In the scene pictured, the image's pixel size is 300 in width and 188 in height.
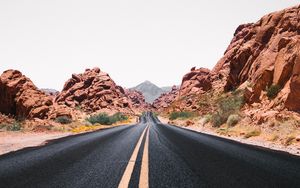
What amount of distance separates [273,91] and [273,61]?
44.8 ft

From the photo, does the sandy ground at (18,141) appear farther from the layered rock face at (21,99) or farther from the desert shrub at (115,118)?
the desert shrub at (115,118)

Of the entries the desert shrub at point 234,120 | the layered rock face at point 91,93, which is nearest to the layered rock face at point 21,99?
the desert shrub at point 234,120

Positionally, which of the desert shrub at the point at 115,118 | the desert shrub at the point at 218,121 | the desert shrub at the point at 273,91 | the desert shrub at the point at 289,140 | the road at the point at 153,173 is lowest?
the road at the point at 153,173

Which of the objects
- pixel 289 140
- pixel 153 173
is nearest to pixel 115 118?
pixel 289 140

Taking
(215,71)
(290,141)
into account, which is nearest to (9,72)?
(290,141)

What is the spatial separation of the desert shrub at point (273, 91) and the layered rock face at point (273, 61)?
0.42 metres

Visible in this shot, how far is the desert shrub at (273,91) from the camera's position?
26312mm

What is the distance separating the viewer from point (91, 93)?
11206cm

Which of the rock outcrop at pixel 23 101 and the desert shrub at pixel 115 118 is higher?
the rock outcrop at pixel 23 101

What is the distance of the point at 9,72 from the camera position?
151 ft

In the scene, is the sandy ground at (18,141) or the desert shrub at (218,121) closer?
the sandy ground at (18,141)

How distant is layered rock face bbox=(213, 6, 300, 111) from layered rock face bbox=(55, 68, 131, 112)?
5611cm

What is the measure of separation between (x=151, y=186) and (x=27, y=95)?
43.3 metres

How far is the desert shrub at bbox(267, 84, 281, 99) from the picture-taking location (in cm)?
2631
